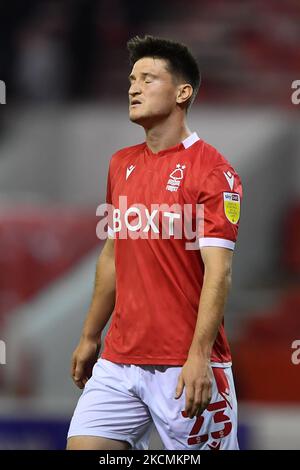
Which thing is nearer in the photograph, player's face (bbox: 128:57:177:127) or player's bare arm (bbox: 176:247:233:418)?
player's bare arm (bbox: 176:247:233:418)

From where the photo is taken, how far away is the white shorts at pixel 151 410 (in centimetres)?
332

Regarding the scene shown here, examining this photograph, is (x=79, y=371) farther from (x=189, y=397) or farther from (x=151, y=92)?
(x=151, y=92)

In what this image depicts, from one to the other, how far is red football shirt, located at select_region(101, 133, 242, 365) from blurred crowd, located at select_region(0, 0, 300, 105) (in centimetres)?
512

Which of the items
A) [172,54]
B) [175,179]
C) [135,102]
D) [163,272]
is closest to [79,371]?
[163,272]

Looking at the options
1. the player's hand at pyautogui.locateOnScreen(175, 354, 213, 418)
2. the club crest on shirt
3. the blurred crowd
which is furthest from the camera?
the blurred crowd

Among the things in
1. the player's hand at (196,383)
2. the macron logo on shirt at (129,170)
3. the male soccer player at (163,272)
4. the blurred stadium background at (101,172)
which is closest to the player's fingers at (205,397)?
the player's hand at (196,383)

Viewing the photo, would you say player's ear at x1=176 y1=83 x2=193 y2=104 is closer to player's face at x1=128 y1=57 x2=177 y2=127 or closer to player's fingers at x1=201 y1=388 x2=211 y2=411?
player's face at x1=128 y1=57 x2=177 y2=127

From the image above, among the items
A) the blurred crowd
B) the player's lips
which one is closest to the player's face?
the player's lips

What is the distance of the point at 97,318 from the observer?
3.58 m

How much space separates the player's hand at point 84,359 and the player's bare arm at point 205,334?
50 cm

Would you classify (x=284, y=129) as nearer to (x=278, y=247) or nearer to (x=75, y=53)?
(x=278, y=247)

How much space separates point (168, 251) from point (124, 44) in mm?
5998

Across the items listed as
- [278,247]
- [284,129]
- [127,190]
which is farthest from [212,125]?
[127,190]

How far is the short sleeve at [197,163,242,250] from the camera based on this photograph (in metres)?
3.24
